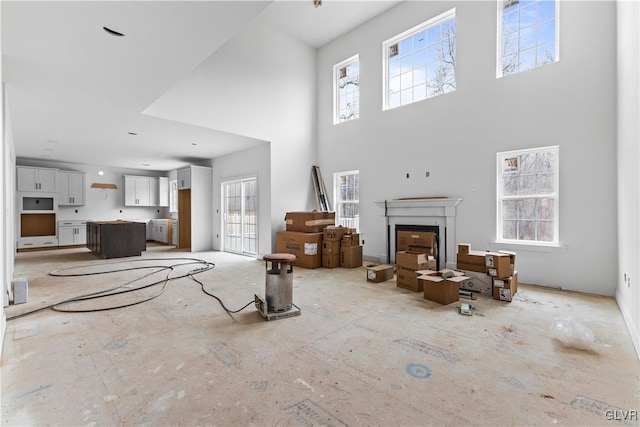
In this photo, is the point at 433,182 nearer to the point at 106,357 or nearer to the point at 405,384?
the point at 405,384

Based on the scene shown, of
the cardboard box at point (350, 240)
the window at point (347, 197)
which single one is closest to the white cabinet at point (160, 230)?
the window at point (347, 197)

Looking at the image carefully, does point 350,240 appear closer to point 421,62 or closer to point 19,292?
point 421,62

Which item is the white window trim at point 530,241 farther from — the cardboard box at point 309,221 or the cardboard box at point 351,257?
the cardboard box at point 309,221

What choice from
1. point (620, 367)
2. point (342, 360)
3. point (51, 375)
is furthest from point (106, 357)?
point (620, 367)

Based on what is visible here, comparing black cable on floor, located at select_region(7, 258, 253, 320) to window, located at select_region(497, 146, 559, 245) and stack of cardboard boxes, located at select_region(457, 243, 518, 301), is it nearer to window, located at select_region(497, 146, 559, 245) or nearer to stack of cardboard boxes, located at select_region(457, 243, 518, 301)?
stack of cardboard boxes, located at select_region(457, 243, 518, 301)

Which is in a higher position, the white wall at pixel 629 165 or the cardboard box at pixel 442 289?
the white wall at pixel 629 165

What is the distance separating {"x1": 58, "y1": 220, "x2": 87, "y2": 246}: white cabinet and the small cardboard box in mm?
10980

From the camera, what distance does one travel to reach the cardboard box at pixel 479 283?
3.79 metres

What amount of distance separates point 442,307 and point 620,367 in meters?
1.47

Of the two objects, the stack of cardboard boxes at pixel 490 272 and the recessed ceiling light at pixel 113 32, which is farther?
the stack of cardboard boxes at pixel 490 272

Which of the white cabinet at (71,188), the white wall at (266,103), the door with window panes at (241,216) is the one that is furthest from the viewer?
the white cabinet at (71,188)

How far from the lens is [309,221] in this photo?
5.83m

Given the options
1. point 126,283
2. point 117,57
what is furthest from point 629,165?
point 126,283

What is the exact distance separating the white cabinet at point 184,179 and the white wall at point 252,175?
0.70 meters
